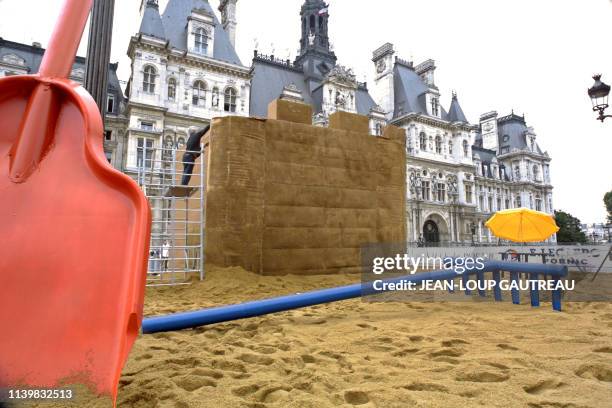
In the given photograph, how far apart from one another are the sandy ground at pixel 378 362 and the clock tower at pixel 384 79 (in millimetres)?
34865

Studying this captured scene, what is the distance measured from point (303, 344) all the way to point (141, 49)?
23.5 meters

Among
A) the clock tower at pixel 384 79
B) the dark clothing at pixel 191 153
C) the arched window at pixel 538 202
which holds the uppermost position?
the clock tower at pixel 384 79

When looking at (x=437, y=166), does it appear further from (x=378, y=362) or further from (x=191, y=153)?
(x=378, y=362)

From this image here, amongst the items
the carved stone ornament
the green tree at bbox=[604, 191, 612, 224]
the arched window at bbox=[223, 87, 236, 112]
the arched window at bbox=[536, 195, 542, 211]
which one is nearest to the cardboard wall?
the arched window at bbox=[223, 87, 236, 112]

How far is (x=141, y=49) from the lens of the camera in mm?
21328

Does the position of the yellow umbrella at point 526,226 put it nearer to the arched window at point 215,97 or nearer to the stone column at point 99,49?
the stone column at point 99,49

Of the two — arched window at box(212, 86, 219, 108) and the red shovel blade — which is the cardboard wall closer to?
the red shovel blade

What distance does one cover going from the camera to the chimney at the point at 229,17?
27953 millimetres

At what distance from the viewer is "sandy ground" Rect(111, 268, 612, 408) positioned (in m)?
1.88

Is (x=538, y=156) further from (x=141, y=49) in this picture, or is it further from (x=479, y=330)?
(x=479, y=330)

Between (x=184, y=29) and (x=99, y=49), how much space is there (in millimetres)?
23619

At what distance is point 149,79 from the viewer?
21656 mm

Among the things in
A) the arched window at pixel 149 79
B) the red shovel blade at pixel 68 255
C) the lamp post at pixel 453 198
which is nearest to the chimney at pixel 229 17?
the arched window at pixel 149 79

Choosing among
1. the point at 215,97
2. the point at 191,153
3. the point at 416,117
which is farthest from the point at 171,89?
the point at 416,117
